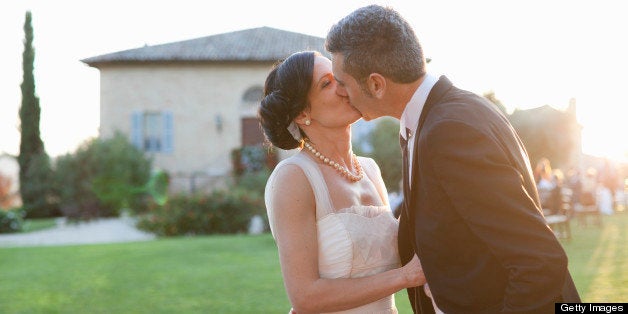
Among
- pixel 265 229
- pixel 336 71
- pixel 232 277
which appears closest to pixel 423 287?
pixel 336 71

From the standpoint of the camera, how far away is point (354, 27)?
93.1 inches

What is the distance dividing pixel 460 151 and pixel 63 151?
28.3 m

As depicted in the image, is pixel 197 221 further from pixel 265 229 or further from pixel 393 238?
pixel 393 238

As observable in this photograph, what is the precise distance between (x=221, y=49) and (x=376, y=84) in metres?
28.3

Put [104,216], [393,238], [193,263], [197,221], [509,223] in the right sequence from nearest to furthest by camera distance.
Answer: [509,223], [393,238], [193,263], [197,221], [104,216]

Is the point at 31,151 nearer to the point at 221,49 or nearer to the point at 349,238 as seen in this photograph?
the point at 221,49

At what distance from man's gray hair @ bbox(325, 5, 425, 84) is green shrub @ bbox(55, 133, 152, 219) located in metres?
24.7

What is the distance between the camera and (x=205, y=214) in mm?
19484

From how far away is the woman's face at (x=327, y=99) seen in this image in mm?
2996

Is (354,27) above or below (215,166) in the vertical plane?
above

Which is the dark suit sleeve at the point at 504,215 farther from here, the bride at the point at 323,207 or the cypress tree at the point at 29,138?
the cypress tree at the point at 29,138

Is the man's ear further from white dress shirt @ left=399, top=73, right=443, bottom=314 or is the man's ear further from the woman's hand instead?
the woman's hand

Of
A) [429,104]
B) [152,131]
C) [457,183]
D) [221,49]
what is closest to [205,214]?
[152,131]

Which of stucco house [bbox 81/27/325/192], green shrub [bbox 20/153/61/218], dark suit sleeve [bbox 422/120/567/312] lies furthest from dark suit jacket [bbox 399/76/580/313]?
green shrub [bbox 20/153/61/218]
